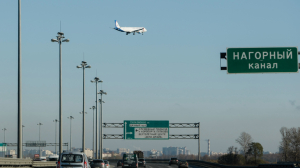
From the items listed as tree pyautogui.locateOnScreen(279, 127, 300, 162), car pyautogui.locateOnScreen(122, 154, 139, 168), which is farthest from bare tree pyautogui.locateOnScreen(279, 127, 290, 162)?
car pyautogui.locateOnScreen(122, 154, 139, 168)

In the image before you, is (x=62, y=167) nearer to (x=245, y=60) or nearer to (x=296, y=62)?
(x=245, y=60)

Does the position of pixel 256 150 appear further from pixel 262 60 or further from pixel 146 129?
pixel 262 60

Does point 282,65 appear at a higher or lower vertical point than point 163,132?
higher

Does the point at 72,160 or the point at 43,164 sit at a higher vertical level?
the point at 72,160

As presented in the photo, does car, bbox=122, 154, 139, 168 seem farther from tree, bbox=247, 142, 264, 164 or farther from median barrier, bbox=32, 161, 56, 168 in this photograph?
tree, bbox=247, 142, 264, 164

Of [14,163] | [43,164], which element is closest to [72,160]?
[14,163]

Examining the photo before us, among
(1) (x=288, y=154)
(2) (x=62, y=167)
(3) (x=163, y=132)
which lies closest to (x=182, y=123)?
(3) (x=163, y=132)

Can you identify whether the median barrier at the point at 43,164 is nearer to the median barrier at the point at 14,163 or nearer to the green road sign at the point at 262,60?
the median barrier at the point at 14,163

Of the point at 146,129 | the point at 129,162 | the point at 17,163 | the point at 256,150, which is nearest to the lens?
the point at 17,163
